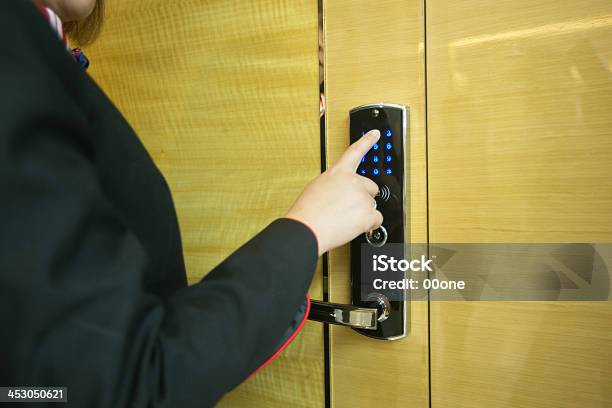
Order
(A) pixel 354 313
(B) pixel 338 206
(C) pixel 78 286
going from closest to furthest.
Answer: (C) pixel 78 286 < (B) pixel 338 206 < (A) pixel 354 313

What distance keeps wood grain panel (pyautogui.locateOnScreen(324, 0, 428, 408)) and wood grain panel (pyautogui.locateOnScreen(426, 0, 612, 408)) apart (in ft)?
0.07

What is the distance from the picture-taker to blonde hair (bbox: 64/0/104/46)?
0.90m

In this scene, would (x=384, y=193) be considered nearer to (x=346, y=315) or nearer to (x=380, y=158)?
(x=380, y=158)

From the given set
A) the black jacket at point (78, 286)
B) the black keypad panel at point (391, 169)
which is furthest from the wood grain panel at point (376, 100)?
the black jacket at point (78, 286)

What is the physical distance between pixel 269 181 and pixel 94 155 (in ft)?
1.30

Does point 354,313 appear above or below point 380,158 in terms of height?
below

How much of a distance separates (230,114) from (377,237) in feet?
1.13

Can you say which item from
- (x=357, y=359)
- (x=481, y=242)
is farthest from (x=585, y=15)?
(x=357, y=359)

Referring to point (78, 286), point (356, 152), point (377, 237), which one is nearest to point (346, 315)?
point (377, 237)

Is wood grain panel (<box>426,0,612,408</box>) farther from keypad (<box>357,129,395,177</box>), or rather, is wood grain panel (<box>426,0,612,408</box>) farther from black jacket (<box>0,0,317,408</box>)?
black jacket (<box>0,0,317,408</box>)

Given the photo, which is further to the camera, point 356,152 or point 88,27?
point 88,27

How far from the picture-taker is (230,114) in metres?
0.82

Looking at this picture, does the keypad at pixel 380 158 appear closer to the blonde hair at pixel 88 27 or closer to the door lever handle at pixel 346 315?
the door lever handle at pixel 346 315

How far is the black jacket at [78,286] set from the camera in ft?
1.11
